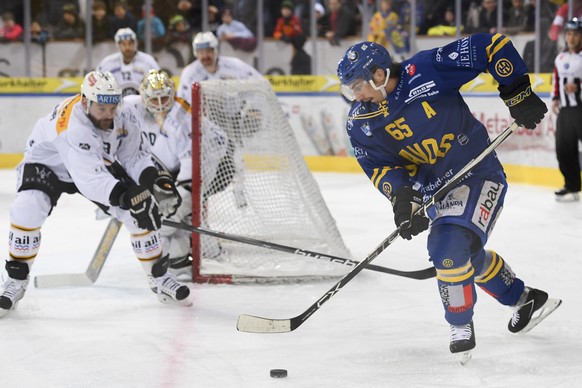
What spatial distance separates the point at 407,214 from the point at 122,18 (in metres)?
6.45

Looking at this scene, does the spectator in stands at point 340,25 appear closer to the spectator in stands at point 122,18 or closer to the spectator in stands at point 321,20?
the spectator in stands at point 321,20

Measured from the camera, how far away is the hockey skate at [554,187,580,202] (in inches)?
253

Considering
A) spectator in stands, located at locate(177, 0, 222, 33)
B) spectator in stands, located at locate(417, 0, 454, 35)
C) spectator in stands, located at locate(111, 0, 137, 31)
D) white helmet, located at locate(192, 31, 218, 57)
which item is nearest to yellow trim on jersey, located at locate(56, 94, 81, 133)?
white helmet, located at locate(192, 31, 218, 57)

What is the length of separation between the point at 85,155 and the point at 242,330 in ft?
2.82

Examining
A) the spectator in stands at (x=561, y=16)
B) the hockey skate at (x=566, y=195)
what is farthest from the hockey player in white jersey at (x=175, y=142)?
the spectator in stands at (x=561, y=16)

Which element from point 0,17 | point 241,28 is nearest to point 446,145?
point 241,28

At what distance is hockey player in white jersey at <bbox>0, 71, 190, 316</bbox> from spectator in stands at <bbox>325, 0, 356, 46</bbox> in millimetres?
5113

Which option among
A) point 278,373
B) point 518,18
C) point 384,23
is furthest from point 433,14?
point 278,373

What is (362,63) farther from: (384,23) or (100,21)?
(100,21)

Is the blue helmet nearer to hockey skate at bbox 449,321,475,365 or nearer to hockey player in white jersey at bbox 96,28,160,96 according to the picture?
hockey skate at bbox 449,321,475,365

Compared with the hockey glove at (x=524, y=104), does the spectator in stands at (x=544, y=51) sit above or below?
below

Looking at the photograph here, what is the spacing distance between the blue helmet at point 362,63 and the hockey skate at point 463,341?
802 millimetres

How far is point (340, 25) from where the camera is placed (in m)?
8.87

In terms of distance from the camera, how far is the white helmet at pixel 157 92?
451 centimetres
